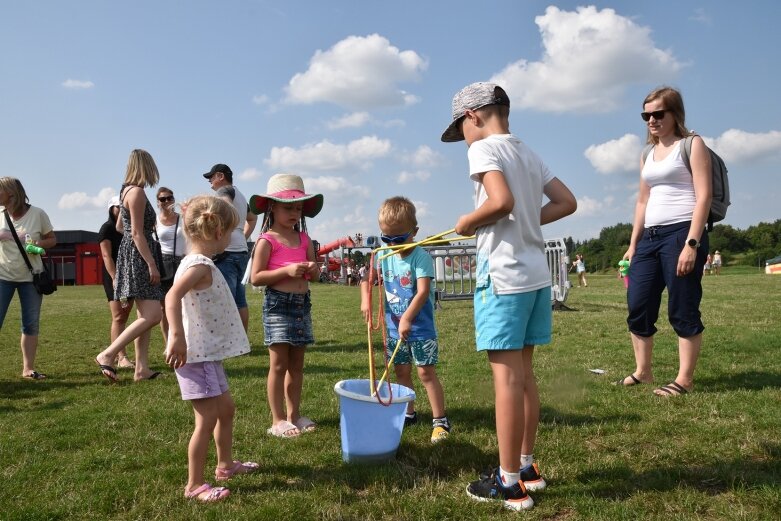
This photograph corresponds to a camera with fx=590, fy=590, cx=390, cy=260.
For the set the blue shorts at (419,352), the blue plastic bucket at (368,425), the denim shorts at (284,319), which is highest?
the denim shorts at (284,319)

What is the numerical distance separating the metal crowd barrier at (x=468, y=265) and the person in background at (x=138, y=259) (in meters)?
6.77

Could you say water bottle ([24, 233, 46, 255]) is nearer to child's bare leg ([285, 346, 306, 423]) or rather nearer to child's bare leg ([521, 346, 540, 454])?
child's bare leg ([285, 346, 306, 423])

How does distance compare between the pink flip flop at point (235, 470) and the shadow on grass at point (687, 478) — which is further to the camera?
the pink flip flop at point (235, 470)

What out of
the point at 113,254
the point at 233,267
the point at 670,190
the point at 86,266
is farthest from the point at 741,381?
the point at 86,266

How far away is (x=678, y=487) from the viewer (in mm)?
2695

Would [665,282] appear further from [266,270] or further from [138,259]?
[138,259]

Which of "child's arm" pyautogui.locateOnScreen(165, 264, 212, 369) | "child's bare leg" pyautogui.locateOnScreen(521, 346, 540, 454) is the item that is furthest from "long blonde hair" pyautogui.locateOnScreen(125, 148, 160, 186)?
"child's bare leg" pyautogui.locateOnScreen(521, 346, 540, 454)

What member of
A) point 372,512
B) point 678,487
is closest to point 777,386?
point 678,487

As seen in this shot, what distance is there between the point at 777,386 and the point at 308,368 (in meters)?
4.14

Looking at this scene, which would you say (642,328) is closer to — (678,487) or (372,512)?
(678,487)

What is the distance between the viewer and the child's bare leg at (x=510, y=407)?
2.56m

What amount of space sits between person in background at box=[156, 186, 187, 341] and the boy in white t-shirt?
4594 millimetres

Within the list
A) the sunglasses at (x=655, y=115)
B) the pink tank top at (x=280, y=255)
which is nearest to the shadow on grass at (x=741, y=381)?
the sunglasses at (x=655, y=115)

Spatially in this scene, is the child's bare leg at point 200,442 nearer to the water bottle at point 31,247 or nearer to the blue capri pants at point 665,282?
the blue capri pants at point 665,282
